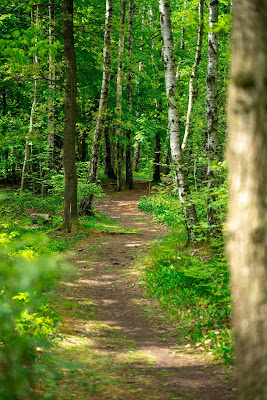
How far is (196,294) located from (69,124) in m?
7.66

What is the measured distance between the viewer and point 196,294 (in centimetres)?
684

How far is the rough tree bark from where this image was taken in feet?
39.8

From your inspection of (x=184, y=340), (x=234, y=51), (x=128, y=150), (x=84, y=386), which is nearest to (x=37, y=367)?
(x=84, y=386)

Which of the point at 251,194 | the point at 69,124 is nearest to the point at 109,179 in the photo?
the point at 69,124

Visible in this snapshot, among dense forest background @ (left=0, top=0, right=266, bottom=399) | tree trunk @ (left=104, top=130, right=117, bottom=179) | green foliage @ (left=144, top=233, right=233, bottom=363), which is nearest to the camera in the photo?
dense forest background @ (left=0, top=0, right=266, bottom=399)

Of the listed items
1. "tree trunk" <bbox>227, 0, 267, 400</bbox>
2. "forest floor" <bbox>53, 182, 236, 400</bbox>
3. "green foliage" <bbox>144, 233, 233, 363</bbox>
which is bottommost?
"forest floor" <bbox>53, 182, 236, 400</bbox>

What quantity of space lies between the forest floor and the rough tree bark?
2701mm

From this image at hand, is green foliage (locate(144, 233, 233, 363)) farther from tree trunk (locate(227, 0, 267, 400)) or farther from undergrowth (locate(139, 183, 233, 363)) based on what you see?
tree trunk (locate(227, 0, 267, 400))

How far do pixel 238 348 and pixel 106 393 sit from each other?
2.24 metres

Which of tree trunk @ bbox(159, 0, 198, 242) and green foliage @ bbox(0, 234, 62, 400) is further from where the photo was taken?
tree trunk @ bbox(159, 0, 198, 242)

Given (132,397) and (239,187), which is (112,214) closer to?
(132,397)

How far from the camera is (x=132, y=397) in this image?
12.8 feet

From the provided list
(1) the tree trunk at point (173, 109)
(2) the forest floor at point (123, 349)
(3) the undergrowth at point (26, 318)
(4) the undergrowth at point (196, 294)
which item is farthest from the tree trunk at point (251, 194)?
(1) the tree trunk at point (173, 109)

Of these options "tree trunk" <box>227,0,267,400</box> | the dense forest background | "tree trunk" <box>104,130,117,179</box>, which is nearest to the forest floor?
the dense forest background
